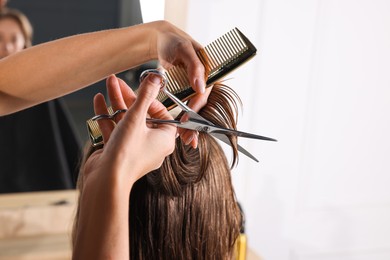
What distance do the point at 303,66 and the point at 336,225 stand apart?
65cm

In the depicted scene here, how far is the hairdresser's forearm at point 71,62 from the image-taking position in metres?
0.79

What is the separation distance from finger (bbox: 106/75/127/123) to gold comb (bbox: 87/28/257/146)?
53mm

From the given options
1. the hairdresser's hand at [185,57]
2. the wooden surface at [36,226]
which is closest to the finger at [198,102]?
the hairdresser's hand at [185,57]

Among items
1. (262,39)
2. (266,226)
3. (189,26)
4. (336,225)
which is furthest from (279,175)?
(189,26)

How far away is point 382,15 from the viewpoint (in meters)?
1.84

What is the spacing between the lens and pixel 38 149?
1551 mm

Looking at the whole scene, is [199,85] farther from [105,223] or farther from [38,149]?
[38,149]

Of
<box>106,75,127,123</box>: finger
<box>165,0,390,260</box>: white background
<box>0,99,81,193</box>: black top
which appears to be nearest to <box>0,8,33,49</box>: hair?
<box>0,99,81,193</box>: black top

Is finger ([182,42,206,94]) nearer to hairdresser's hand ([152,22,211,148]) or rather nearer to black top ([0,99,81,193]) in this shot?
hairdresser's hand ([152,22,211,148])

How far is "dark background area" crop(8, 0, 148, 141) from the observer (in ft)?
4.70

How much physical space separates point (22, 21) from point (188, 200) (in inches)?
33.9

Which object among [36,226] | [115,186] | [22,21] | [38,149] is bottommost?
[36,226]

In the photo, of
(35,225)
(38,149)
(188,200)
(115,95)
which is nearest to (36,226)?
(35,225)

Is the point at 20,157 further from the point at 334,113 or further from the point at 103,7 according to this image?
the point at 334,113
